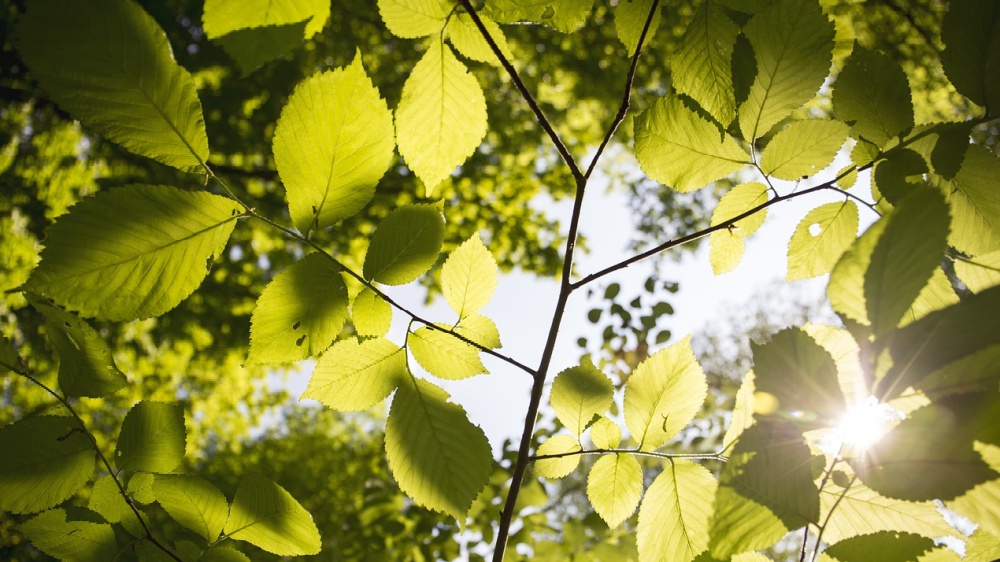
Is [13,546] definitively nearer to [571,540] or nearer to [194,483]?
[571,540]

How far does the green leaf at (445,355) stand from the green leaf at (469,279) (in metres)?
0.07

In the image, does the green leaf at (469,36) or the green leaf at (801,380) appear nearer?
the green leaf at (801,380)

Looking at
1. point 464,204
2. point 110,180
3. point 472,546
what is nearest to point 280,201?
point 110,180

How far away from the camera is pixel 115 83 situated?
0.42 meters

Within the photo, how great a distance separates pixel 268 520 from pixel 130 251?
1.30 feet

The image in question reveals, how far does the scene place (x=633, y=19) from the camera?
2.01 ft

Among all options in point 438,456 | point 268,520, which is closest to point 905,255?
point 438,456

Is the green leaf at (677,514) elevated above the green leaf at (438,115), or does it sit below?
below

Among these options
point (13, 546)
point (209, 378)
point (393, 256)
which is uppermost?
point (209, 378)

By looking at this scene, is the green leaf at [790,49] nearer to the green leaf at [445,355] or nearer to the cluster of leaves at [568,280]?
the cluster of leaves at [568,280]

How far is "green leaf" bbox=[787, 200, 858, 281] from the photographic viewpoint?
2.21ft

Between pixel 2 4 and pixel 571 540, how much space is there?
199 inches

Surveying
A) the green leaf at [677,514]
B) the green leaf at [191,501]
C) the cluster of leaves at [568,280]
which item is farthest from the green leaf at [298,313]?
the green leaf at [677,514]

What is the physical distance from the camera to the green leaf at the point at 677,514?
2.11 feet
